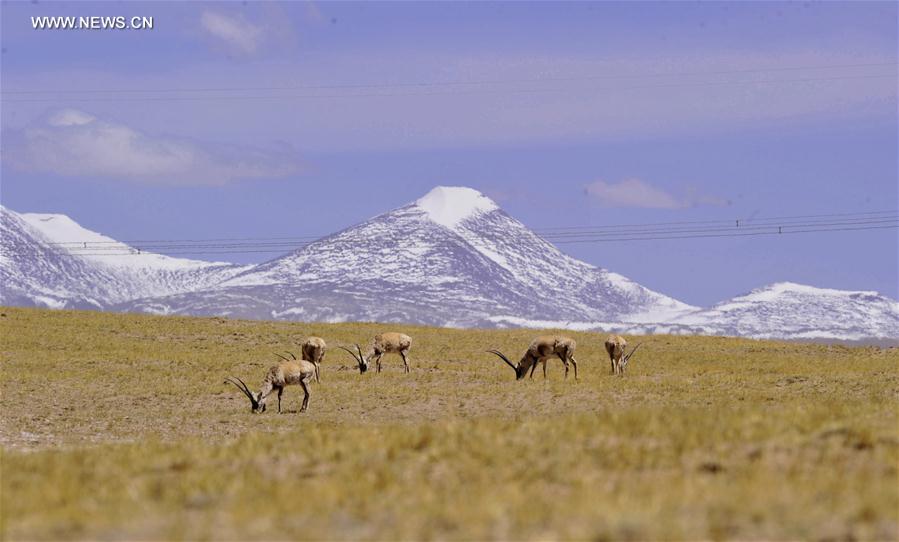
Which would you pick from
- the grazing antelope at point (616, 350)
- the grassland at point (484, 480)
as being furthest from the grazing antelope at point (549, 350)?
the grassland at point (484, 480)

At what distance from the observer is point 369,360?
148ft

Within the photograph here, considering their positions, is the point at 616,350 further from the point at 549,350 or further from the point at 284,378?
the point at 284,378

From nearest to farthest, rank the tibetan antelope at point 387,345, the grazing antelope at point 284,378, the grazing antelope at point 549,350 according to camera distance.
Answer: the grazing antelope at point 284,378 → the grazing antelope at point 549,350 → the tibetan antelope at point 387,345

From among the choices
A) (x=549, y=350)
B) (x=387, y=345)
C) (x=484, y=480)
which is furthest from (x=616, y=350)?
(x=484, y=480)

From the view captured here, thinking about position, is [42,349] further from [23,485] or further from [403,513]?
[403,513]

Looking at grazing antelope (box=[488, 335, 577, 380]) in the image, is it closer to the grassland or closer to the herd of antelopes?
the herd of antelopes

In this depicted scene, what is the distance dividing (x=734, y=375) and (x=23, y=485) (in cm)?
3088

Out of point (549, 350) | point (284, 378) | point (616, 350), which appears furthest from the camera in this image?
point (616, 350)

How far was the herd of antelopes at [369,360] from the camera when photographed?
33.3 m

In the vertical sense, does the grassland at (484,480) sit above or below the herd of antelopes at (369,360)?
below

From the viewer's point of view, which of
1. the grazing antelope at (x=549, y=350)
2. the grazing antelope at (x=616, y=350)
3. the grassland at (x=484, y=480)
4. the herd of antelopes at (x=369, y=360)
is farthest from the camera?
the grazing antelope at (x=616, y=350)

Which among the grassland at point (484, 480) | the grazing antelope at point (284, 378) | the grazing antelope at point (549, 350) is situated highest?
the grazing antelope at point (549, 350)

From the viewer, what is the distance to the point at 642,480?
13086 millimetres

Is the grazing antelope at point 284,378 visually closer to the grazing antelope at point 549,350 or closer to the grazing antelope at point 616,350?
the grazing antelope at point 549,350
